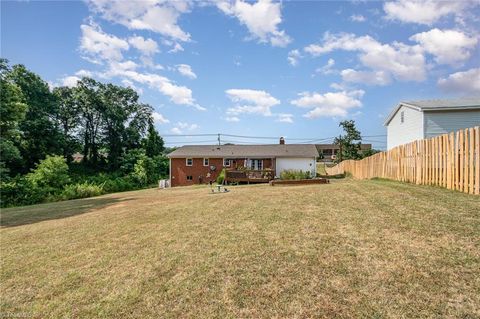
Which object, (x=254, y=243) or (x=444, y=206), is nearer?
(x=254, y=243)

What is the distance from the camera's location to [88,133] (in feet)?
159

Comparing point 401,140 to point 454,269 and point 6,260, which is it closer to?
point 454,269

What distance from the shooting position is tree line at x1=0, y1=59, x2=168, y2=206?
123 ft

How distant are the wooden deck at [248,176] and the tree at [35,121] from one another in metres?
29.5

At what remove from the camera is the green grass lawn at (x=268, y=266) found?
3514mm

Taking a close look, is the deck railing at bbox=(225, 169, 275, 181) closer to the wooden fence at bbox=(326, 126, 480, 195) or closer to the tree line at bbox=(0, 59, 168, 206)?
the wooden fence at bbox=(326, 126, 480, 195)

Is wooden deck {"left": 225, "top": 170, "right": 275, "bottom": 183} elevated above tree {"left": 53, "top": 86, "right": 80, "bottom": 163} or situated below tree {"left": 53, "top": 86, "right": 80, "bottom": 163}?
below

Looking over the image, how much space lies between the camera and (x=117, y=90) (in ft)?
162

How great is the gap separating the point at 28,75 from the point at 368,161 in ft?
147

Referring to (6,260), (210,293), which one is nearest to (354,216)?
(210,293)

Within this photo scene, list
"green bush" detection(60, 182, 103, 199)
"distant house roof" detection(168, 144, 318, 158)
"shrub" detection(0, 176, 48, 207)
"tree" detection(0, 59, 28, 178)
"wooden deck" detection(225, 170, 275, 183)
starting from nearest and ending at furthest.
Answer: "tree" detection(0, 59, 28, 178)
"shrub" detection(0, 176, 48, 207)
"wooden deck" detection(225, 170, 275, 183)
"green bush" detection(60, 182, 103, 199)
"distant house roof" detection(168, 144, 318, 158)

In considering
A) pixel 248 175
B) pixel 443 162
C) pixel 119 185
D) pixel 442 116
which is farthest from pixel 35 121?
pixel 442 116

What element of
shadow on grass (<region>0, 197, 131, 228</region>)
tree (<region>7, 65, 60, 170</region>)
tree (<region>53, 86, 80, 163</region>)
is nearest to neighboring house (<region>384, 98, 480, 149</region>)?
shadow on grass (<region>0, 197, 131, 228</region>)

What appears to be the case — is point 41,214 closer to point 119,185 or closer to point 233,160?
point 233,160
